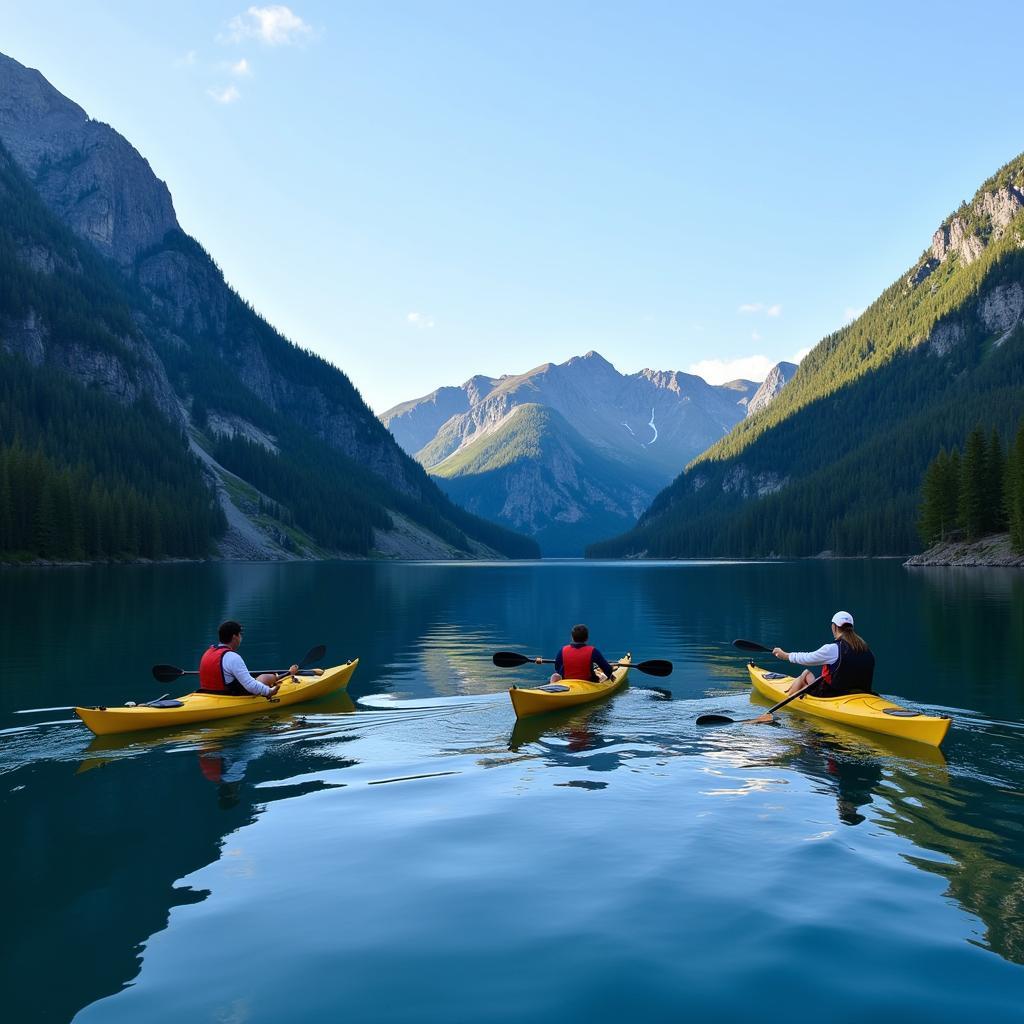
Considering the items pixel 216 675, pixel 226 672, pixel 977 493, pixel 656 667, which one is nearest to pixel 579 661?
pixel 656 667

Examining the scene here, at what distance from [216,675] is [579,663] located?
1005cm

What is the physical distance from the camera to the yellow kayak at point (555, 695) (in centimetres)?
2097

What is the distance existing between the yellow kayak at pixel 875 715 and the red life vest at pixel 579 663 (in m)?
5.39

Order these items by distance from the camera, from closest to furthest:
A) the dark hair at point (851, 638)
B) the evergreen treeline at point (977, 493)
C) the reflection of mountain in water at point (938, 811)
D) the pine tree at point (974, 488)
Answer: the reflection of mountain in water at point (938, 811) < the dark hair at point (851, 638) < the evergreen treeline at point (977, 493) < the pine tree at point (974, 488)

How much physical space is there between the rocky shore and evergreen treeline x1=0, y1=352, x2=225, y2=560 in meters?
123

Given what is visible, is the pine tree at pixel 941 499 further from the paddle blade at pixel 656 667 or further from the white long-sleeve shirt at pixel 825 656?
the white long-sleeve shirt at pixel 825 656

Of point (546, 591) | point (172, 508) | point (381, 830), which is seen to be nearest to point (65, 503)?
point (172, 508)

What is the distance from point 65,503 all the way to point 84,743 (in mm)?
107732

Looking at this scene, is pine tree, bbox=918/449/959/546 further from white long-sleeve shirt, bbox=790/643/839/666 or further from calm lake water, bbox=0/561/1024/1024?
white long-sleeve shirt, bbox=790/643/839/666

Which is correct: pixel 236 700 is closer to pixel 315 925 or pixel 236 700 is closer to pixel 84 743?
pixel 84 743

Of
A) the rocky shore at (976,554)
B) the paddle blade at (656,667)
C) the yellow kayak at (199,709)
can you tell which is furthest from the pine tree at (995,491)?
the yellow kayak at (199,709)

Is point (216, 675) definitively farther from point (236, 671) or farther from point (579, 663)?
point (579, 663)

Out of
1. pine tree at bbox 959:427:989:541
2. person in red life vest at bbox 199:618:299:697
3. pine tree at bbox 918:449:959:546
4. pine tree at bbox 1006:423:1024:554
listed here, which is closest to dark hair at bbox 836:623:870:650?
person in red life vest at bbox 199:618:299:697

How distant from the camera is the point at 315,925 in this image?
29.5ft
